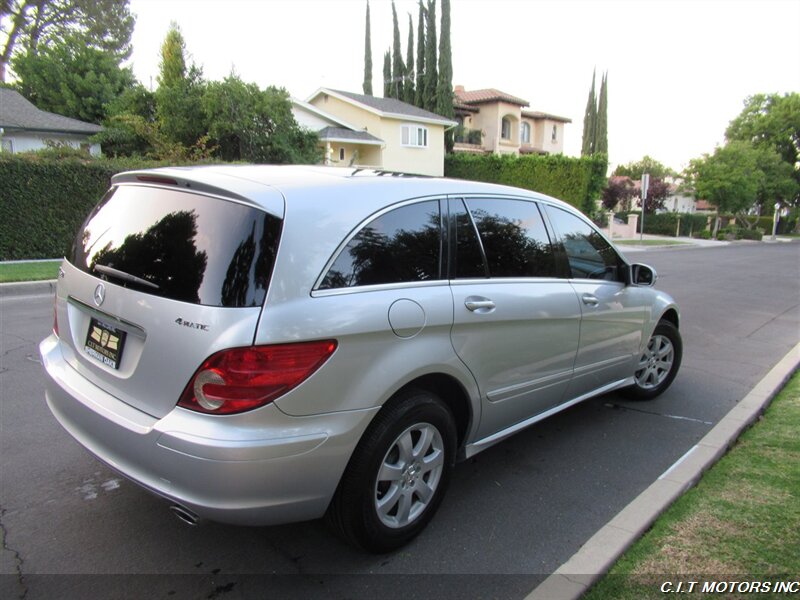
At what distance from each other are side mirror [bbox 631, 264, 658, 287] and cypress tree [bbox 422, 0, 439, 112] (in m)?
41.5

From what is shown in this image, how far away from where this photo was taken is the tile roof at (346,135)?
3018cm

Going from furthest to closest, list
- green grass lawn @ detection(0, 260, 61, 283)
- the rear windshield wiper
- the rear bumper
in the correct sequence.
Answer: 1. green grass lawn @ detection(0, 260, 61, 283)
2. the rear windshield wiper
3. the rear bumper

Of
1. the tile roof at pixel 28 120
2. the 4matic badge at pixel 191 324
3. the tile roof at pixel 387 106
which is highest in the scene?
the tile roof at pixel 387 106

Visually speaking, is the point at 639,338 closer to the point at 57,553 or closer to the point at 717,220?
the point at 57,553

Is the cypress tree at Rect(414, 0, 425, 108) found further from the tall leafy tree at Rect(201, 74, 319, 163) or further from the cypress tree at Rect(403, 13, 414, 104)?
the tall leafy tree at Rect(201, 74, 319, 163)

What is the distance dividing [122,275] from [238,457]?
1.06m

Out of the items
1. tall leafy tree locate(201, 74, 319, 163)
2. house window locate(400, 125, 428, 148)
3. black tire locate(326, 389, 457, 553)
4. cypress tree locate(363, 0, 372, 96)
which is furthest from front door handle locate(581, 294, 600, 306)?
cypress tree locate(363, 0, 372, 96)

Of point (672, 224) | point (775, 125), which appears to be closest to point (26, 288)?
point (672, 224)

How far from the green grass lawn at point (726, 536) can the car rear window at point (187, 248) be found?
2.03 metres

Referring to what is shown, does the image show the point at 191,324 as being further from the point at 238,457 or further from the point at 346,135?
the point at 346,135

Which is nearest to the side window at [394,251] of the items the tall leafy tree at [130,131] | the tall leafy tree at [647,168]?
the tall leafy tree at [130,131]

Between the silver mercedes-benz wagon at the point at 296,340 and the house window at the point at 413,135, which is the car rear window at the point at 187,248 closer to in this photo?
the silver mercedes-benz wagon at the point at 296,340

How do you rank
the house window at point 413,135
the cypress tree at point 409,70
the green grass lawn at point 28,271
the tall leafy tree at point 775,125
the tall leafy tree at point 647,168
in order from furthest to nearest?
the tall leafy tree at point 647,168 < the tall leafy tree at point 775,125 < the cypress tree at point 409,70 < the house window at point 413,135 < the green grass lawn at point 28,271

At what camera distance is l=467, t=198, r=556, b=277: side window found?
130 inches
